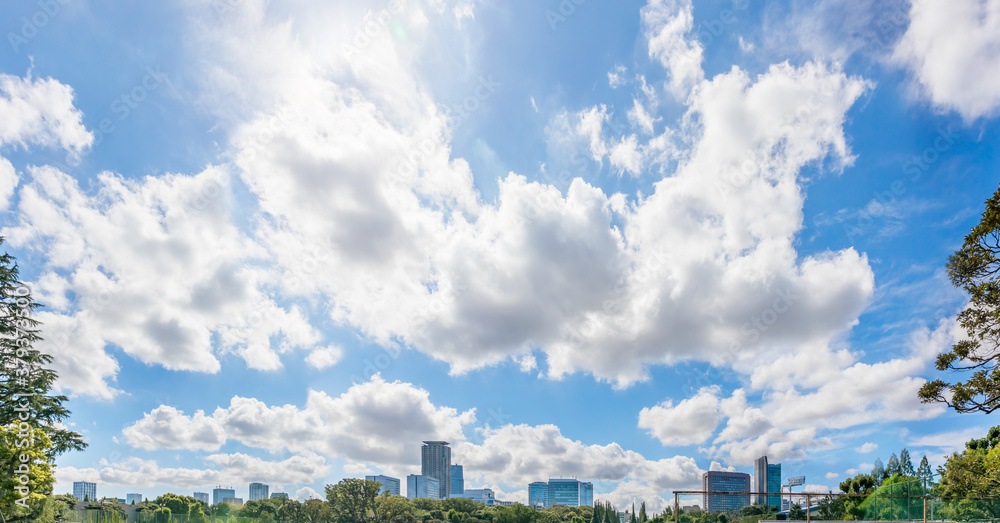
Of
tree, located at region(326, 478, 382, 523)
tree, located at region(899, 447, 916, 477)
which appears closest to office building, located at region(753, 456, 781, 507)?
tree, located at region(899, 447, 916, 477)

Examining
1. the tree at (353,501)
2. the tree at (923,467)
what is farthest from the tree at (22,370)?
the tree at (923,467)

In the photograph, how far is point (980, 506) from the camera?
18.7m

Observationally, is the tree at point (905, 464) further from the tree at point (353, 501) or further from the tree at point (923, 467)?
the tree at point (353, 501)

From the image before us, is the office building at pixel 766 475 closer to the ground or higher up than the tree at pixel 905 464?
Answer: closer to the ground

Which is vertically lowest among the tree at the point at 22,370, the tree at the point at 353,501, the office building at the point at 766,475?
the office building at the point at 766,475

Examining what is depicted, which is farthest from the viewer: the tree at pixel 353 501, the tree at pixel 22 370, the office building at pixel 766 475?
the office building at pixel 766 475

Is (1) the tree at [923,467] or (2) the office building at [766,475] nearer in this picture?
(1) the tree at [923,467]

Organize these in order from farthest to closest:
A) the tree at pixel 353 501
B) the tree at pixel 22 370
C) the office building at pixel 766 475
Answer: the office building at pixel 766 475
the tree at pixel 353 501
the tree at pixel 22 370

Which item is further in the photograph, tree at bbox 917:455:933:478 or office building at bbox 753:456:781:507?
office building at bbox 753:456:781:507

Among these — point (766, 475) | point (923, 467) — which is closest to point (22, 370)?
point (923, 467)

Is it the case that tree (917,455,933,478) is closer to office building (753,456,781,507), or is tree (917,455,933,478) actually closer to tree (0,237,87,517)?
tree (0,237,87,517)

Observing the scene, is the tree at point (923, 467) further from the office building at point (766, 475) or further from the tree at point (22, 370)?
the office building at point (766, 475)

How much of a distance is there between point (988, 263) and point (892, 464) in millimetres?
71244

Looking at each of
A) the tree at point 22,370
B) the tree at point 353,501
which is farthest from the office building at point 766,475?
the tree at point 22,370
